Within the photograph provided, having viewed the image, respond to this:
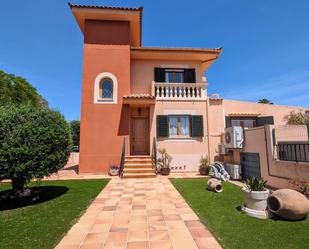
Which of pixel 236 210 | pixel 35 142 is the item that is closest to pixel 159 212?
pixel 236 210

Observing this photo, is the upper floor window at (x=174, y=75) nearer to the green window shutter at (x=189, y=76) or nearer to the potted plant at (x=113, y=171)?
the green window shutter at (x=189, y=76)

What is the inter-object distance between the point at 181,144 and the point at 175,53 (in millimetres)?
6133

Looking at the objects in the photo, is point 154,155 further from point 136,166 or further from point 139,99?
point 139,99

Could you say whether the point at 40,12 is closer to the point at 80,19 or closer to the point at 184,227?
the point at 80,19

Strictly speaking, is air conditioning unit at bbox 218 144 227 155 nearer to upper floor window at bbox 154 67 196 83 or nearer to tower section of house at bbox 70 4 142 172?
upper floor window at bbox 154 67 196 83

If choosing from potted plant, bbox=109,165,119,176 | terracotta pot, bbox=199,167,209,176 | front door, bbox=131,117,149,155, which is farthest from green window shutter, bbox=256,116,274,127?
potted plant, bbox=109,165,119,176

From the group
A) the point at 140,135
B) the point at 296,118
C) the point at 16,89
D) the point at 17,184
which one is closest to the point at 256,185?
the point at 17,184

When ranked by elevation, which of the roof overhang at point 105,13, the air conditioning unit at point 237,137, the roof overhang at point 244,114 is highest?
the roof overhang at point 105,13

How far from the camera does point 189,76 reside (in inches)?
521

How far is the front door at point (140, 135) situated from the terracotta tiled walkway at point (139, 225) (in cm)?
594

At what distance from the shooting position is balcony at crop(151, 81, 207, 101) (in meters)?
12.0

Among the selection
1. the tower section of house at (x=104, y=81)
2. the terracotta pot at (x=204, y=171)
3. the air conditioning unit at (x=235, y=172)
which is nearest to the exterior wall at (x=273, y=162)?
the air conditioning unit at (x=235, y=172)

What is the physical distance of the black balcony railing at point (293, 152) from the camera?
238 inches

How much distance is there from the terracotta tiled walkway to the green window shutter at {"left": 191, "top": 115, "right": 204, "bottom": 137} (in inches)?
234
